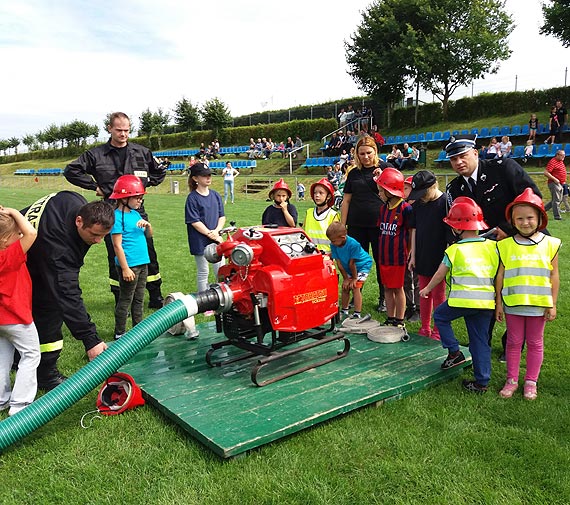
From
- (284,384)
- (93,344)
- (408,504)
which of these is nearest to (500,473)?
(408,504)

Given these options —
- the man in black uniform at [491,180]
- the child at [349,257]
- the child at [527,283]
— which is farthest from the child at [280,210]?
the child at [527,283]

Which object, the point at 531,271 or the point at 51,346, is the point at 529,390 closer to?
the point at 531,271

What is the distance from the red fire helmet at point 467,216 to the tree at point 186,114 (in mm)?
52102

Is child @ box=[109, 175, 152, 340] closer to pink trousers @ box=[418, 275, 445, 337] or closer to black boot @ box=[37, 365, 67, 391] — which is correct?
black boot @ box=[37, 365, 67, 391]

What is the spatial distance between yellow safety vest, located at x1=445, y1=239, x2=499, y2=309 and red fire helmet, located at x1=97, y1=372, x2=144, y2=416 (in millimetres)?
2438

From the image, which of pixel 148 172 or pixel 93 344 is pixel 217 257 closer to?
pixel 93 344

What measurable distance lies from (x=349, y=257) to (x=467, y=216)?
1526 mm

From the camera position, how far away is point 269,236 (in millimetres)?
3863

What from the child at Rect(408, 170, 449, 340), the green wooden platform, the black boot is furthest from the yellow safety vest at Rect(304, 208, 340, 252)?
the black boot

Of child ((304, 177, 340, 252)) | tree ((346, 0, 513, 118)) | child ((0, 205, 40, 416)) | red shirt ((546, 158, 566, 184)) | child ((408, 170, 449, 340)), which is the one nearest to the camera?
child ((0, 205, 40, 416))

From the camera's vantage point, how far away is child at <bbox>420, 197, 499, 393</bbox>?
148 inches

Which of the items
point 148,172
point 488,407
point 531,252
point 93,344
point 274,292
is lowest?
point 488,407

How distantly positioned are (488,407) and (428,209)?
1.92m

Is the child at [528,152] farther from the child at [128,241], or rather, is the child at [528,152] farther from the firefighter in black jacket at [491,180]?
the child at [128,241]
